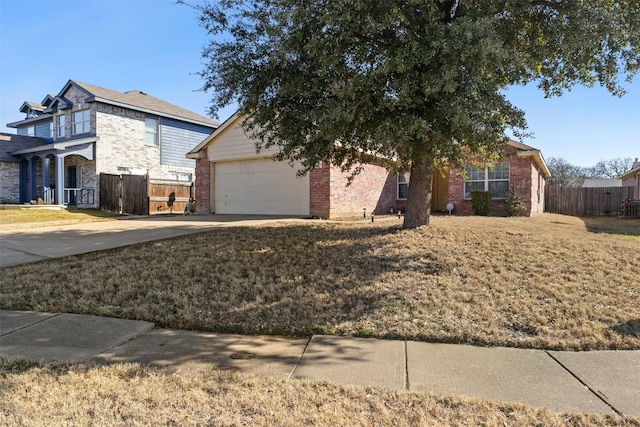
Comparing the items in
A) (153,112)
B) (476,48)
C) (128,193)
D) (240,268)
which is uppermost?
(153,112)

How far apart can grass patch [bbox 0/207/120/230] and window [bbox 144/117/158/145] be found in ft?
18.3

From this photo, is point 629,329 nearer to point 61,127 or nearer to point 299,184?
point 299,184

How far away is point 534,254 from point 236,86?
635 cm

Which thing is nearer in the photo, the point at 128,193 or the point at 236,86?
the point at 236,86

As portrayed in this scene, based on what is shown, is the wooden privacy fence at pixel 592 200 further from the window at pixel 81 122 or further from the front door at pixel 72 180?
the front door at pixel 72 180

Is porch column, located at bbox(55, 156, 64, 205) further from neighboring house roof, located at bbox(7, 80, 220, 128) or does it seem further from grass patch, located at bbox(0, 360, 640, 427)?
grass patch, located at bbox(0, 360, 640, 427)

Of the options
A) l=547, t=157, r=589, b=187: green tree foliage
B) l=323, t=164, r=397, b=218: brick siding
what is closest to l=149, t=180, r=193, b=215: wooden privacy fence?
l=323, t=164, r=397, b=218: brick siding

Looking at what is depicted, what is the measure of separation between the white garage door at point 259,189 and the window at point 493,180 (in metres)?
8.01

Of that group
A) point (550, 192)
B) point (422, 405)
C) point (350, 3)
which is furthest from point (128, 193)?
point (550, 192)

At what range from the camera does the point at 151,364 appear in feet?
11.8

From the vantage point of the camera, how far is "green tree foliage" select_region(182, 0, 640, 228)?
5695 millimetres

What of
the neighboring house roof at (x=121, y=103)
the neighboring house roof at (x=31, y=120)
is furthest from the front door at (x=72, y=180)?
the neighboring house roof at (x=31, y=120)

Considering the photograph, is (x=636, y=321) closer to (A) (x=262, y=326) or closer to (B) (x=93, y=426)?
(A) (x=262, y=326)

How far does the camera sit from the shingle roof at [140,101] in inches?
827
